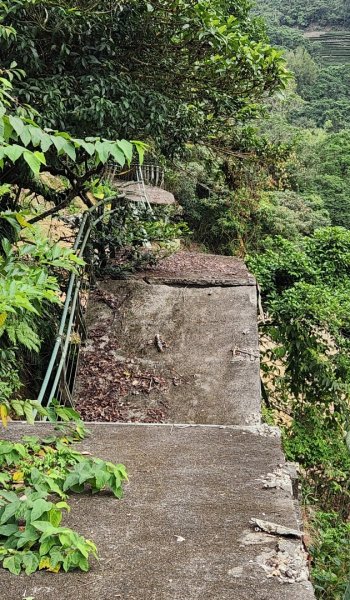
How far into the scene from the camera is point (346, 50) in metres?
73.2

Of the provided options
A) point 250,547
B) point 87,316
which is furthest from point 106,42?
point 250,547

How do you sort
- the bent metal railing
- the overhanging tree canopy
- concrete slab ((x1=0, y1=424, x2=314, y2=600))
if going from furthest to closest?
the overhanging tree canopy < the bent metal railing < concrete slab ((x1=0, y1=424, x2=314, y2=600))

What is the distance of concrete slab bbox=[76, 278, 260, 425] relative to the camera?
4.78 m

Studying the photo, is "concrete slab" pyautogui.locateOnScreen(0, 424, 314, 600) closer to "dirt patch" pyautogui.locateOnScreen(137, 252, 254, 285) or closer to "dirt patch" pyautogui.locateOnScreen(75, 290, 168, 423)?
"dirt patch" pyautogui.locateOnScreen(75, 290, 168, 423)

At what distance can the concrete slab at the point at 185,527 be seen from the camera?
1612 millimetres

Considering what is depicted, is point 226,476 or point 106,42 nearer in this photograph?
point 226,476

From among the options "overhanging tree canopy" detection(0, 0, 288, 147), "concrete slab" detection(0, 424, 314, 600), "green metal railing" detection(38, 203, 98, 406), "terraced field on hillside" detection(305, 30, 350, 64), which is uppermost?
"overhanging tree canopy" detection(0, 0, 288, 147)

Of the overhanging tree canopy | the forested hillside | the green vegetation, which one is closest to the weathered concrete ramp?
the forested hillside

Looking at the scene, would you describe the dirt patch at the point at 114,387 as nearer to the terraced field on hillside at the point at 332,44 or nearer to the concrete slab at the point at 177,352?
the concrete slab at the point at 177,352

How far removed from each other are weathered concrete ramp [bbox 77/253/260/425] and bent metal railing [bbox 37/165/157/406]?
147mm

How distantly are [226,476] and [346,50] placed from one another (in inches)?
3193

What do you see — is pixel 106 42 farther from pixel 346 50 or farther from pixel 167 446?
pixel 346 50

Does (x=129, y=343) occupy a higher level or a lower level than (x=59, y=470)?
lower

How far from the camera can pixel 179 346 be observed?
541 cm
